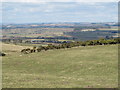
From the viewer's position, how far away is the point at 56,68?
41.1 metres

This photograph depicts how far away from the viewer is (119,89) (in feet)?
72.4

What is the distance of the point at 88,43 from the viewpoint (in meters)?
76.1

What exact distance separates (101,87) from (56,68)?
61.0ft

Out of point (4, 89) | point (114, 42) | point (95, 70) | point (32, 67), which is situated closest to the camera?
point (4, 89)

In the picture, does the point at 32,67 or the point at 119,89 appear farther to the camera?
the point at 32,67

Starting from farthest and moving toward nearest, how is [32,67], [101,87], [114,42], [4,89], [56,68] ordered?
1. [114,42]
2. [32,67]
3. [56,68]
4. [101,87]
5. [4,89]

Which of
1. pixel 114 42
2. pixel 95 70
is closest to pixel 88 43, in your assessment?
pixel 114 42

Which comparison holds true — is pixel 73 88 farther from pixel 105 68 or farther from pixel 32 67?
pixel 32 67

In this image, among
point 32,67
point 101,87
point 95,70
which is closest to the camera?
point 101,87

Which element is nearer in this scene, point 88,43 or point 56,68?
point 56,68

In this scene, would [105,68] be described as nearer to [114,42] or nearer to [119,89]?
[119,89]

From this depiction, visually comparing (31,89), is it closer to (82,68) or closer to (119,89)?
(119,89)

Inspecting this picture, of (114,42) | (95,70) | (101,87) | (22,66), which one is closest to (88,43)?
(114,42)

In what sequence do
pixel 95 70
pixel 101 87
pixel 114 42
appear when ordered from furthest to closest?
pixel 114 42
pixel 95 70
pixel 101 87
